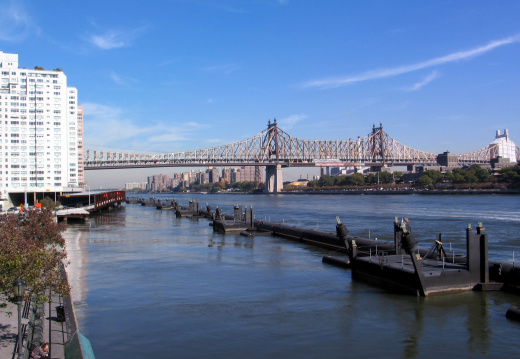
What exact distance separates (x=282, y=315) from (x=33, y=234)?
10669 mm

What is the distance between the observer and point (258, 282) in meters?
20.5

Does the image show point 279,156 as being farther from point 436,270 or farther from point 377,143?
point 436,270

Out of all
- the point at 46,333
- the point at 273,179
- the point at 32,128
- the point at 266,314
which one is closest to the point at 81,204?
the point at 32,128

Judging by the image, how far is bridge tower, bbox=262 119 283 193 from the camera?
16700cm

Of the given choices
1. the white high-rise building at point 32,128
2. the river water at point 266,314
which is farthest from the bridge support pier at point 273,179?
the river water at point 266,314

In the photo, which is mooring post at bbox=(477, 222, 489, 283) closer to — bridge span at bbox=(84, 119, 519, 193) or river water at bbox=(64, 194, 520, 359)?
river water at bbox=(64, 194, 520, 359)

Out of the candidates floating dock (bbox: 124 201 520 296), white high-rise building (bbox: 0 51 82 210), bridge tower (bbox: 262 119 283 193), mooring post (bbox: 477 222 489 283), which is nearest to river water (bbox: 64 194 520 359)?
floating dock (bbox: 124 201 520 296)

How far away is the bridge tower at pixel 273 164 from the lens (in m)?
167

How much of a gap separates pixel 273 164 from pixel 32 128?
284 feet

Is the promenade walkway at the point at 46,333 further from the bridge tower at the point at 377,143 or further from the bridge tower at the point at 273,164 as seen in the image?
the bridge tower at the point at 377,143

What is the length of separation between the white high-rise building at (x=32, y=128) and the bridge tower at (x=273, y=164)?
8289cm

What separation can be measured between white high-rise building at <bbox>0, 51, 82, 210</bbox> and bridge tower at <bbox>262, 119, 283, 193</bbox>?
3263 inches

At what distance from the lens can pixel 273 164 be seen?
161875mm

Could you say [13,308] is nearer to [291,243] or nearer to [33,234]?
[33,234]
